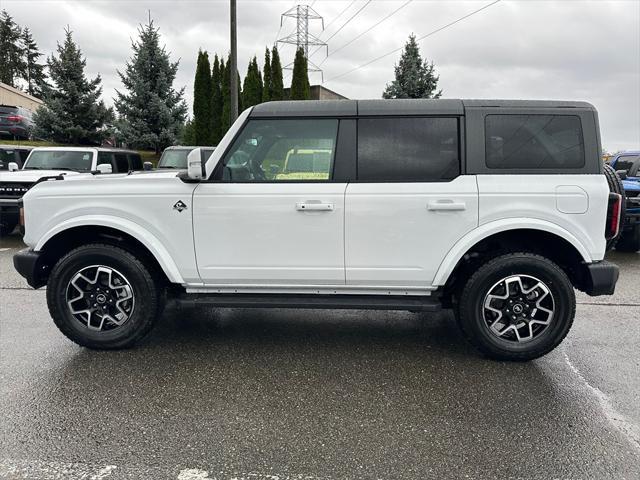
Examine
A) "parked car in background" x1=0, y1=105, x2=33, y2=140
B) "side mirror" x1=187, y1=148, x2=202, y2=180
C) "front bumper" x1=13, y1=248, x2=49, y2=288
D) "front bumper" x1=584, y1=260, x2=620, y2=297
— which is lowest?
"front bumper" x1=584, y1=260, x2=620, y2=297

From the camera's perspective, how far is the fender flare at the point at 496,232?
3.64 m

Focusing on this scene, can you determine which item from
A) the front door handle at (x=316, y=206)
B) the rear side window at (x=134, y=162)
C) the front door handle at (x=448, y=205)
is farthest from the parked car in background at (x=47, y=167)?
the front door handle at (x=448, y=205)

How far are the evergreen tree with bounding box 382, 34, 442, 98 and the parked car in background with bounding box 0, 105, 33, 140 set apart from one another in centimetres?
1891

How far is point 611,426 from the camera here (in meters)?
2.95

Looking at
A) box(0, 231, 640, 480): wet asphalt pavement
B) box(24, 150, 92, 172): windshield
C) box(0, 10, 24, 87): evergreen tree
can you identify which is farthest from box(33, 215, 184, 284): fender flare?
box(0, 10, 24, 87): evergreen tree

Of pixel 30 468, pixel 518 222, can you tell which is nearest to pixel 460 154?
pixel 518 222

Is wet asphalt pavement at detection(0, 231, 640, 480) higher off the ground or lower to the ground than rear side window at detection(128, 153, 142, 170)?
lower

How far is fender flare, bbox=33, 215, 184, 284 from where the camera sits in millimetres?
3852

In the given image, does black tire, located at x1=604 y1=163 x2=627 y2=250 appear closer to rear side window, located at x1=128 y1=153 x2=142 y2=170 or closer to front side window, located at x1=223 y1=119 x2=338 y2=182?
front side window, located at x1=223 y1=119 x2=338 y2=182

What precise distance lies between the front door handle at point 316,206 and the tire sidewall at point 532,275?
126 centimetres

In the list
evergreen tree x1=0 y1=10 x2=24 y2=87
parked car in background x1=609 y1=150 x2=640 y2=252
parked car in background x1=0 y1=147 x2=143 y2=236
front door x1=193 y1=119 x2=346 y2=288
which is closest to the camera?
front door x1=193 y1=119 x2=346 y2=288

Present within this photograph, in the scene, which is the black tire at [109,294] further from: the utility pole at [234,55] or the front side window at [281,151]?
the utility pole at [234,55]

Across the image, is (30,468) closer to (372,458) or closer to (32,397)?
(32,397)

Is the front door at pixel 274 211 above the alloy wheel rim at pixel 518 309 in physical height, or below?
above
